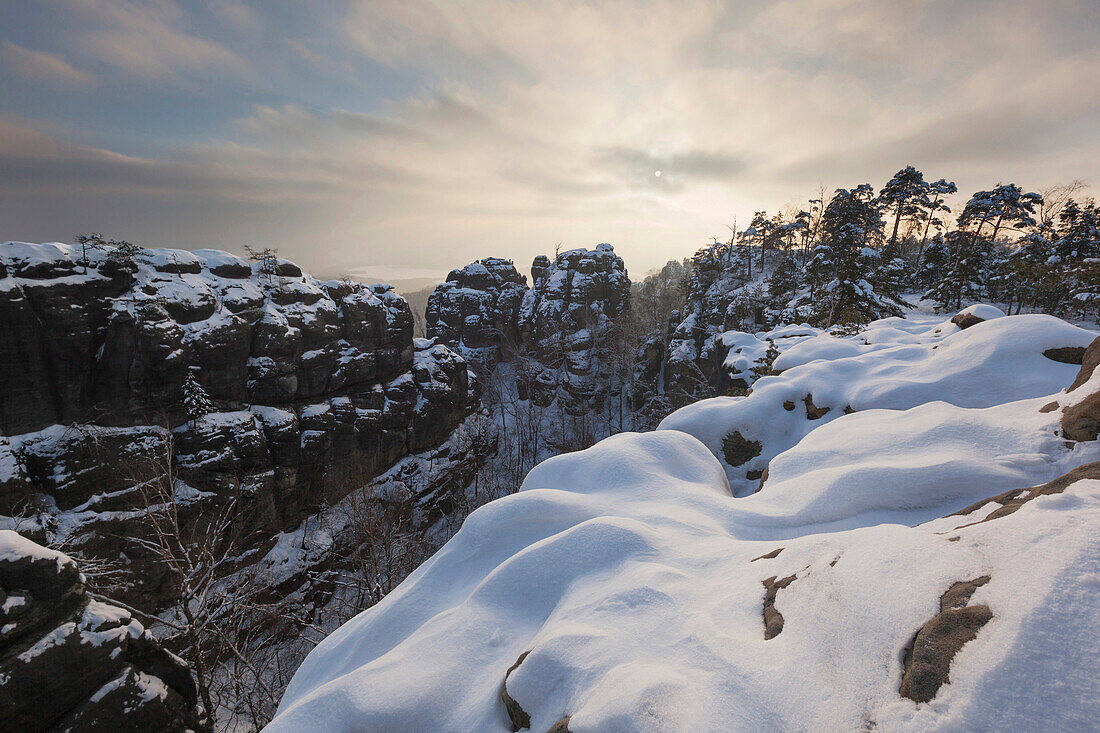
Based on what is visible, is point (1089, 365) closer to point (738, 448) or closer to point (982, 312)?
point (738, 448)

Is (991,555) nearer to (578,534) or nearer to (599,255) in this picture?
(578,534)

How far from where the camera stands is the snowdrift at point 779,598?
2084 millimetres

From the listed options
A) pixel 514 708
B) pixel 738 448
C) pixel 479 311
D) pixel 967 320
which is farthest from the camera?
pixel 479 311

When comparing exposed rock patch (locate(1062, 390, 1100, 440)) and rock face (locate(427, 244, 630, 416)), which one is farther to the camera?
rock face (locate(427, 244, 630, 416))

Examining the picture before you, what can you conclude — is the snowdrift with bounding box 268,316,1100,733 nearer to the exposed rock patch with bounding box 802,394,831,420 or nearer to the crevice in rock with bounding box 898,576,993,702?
the crevice in rock with bounding box 898,576,993,702

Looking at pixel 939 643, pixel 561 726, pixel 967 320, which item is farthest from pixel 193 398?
pixel 967 320

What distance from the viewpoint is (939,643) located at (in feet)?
7.10

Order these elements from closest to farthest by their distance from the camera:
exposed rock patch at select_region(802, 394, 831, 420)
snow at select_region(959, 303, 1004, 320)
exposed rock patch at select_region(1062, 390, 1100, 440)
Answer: exposed rock patch at select_region(1062, 390, 1100, 440)
exposed rock patch at select_region(802, 394, 831, 420)
snow at select_region(959, 303, 1004, 320)

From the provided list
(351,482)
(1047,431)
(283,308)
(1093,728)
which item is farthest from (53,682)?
(283,308)

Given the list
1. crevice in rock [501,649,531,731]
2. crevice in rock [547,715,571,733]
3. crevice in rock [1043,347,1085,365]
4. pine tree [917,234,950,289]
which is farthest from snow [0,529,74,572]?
pine tree [917,234,950,289]

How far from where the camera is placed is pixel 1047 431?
4.50 meters

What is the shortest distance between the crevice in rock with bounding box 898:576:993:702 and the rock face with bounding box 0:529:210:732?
34.6 feet

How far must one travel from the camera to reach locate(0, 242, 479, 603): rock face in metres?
16.0

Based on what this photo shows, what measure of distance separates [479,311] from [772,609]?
46.3 metres
